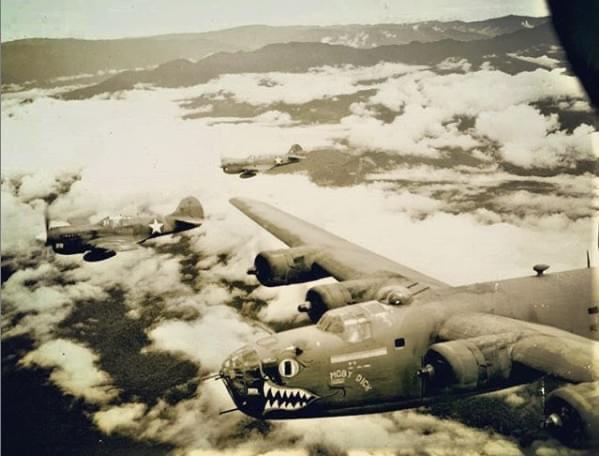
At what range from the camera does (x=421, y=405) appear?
6227 mm

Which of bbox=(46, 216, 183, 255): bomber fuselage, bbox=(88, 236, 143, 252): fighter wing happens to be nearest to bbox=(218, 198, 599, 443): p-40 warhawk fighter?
bbox=(46, 216, 183, 255): bomber fuselage

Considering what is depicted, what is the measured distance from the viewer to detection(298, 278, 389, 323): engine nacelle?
6.29 metres

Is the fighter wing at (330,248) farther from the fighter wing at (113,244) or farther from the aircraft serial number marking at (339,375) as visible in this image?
the fighter wing at (113,244)

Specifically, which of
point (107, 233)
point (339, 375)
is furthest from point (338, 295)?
point (107, 233)

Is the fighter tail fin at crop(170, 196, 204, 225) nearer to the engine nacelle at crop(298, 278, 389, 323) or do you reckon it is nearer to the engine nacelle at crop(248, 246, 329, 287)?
the engine nacelle at crop(248, 246, 329, 287)

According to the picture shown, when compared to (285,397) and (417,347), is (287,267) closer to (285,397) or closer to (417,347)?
(285,397)

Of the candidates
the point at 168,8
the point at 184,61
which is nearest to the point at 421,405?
the point at 184,61

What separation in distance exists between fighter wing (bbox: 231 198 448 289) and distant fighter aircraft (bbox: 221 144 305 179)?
0.41m

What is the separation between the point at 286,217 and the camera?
7.39 m

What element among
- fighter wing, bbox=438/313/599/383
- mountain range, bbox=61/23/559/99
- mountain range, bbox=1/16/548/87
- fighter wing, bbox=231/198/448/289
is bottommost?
fighter wing, bbox=438/313/599/383

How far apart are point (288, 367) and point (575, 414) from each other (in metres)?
2.75

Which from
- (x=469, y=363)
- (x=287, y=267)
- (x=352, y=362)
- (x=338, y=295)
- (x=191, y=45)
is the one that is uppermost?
(x=191, y=45)

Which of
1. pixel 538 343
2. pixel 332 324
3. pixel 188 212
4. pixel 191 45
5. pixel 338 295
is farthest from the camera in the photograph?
pixel 191 45

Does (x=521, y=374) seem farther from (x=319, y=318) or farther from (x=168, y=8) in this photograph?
(x=168, y=8)
